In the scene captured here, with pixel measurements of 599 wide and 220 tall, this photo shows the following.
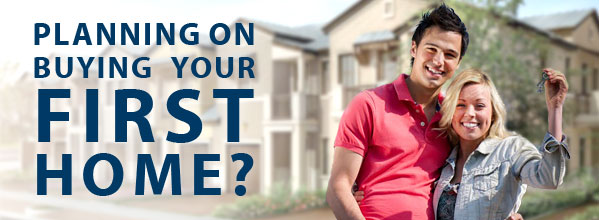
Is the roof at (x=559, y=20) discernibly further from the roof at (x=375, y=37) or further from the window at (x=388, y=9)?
the roof at (x=375, y=37)

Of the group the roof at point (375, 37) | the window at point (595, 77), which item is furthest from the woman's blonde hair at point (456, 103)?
the window at point (595, 77)

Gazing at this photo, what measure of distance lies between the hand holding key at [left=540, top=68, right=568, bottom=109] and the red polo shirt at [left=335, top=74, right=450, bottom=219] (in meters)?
0.48

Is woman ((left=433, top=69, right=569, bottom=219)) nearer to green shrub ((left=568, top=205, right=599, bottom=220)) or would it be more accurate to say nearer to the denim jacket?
the denim jacket

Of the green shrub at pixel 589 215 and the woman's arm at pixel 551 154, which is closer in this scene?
the woman's arm at pixel 551 154

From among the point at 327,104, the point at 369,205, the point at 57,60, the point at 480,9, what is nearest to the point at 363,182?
the point at 369,205

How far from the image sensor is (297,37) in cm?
1775

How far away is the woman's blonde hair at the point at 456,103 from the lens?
8.72 feet

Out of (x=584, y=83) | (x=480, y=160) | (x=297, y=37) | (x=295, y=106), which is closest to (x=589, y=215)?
(x=584, y=83)

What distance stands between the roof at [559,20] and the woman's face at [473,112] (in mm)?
13846

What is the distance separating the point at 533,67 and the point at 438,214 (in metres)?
12.2

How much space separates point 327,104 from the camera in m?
16.9

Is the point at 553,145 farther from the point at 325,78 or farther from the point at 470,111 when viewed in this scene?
the point at 325,78

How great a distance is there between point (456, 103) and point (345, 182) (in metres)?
0.59

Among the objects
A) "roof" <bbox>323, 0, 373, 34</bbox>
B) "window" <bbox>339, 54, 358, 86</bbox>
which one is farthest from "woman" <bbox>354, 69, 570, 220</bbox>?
"roof" <bbox>323, 0, 373, 34</bbox>
